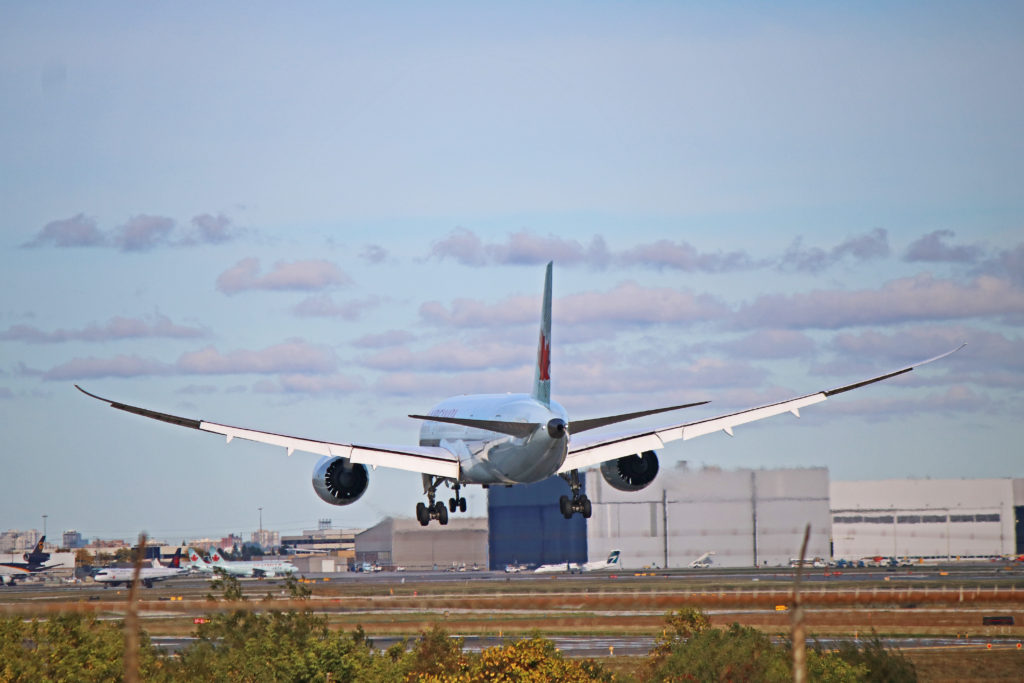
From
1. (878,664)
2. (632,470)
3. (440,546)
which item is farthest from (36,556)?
(878,664)

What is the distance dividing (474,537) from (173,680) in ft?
440

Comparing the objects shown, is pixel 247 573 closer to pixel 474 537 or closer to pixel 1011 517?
pixel 474 537

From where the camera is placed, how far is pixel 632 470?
56.8 meters

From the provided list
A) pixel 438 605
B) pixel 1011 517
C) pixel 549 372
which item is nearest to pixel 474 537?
pixel 1011 517

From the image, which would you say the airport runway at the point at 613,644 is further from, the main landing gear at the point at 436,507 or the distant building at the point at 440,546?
the distant building at the point at 440,546

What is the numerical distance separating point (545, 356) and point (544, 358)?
0.14m

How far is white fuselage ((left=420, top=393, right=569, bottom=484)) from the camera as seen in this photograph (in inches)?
1927

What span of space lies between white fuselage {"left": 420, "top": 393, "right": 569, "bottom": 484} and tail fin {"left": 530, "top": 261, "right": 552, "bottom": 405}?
57cm

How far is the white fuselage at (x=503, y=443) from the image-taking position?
161ft

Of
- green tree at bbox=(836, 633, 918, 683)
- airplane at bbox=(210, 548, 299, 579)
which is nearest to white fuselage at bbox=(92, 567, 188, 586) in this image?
airplane at bbox=(210, 548, 299, 579)

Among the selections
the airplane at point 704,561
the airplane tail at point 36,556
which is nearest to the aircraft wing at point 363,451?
the airplane at point 704,561

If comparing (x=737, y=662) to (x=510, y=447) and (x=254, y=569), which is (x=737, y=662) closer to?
(x=510, y=447)

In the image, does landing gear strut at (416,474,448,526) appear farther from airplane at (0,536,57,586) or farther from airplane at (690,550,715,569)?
airplane at (0,536,57,586)

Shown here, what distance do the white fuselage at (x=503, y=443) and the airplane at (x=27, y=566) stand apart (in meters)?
114
